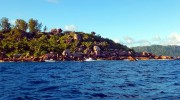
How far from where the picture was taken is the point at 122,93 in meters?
35.4

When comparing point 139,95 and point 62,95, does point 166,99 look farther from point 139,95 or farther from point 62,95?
point 62,95

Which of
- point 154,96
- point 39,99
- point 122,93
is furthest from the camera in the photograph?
point 122,93

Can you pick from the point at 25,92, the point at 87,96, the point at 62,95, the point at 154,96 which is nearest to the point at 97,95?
the point at 87,96

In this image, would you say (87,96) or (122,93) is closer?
(87,96)

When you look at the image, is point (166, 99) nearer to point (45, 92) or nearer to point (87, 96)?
point (87, 96)

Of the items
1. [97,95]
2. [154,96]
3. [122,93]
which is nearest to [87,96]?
[97,95]

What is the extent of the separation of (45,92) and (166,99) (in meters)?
13.9

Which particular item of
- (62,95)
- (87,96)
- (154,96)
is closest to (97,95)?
(87,96)

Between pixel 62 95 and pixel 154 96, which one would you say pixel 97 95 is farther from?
pixel 154 96

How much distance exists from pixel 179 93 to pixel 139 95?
5.05 m

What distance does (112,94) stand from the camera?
3453 cm

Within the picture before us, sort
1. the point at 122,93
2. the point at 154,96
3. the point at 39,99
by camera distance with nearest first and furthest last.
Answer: the point at 39,99 → the point at 154,96 → the point at 122,93

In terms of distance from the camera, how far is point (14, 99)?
31141 mm

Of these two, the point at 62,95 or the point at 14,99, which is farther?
the point at 62,95
